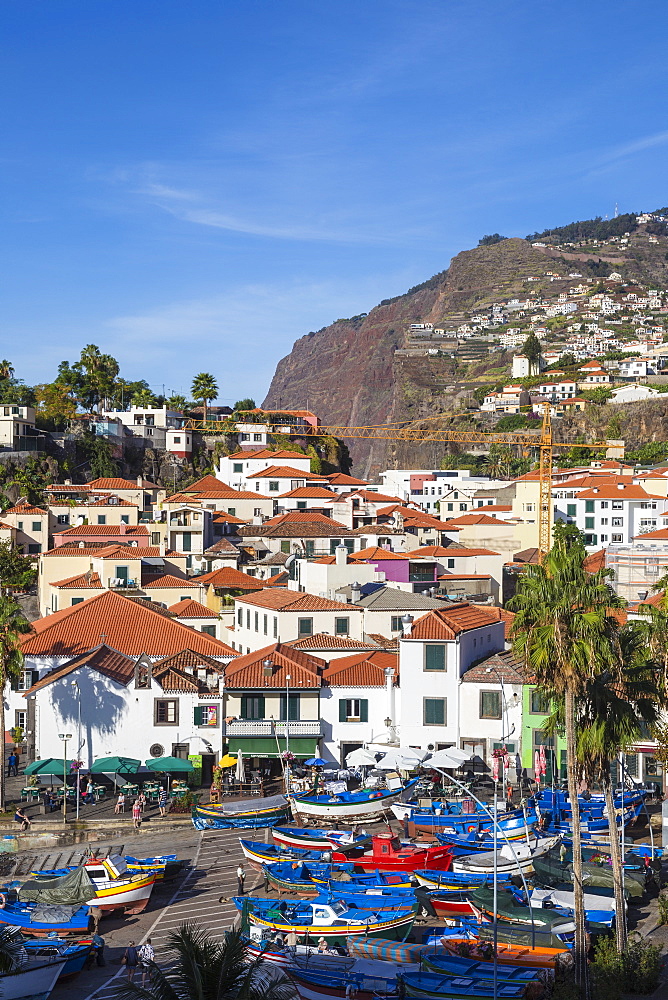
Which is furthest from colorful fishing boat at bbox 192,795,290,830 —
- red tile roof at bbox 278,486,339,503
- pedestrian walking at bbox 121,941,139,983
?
red tile roof at bbox 278,486,339,503

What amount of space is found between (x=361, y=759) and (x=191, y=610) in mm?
20443

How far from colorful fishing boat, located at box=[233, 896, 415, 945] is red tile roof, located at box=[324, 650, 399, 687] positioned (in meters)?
14.1

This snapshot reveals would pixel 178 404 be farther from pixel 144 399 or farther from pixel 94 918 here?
pixel 94 918

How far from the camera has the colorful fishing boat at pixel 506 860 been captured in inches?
1203

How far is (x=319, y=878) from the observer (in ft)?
98.6

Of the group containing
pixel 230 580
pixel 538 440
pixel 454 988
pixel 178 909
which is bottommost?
pixel 178 909

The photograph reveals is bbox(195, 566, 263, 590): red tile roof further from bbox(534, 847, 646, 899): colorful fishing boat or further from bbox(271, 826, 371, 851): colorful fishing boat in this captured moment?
bbox(534, 847, 646, 899): colorful fishing boat

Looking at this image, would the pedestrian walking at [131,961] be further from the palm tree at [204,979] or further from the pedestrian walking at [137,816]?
the palm tree at [204,979]

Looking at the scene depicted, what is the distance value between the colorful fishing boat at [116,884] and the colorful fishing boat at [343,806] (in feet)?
21.8

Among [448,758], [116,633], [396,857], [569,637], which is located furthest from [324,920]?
[116,633]

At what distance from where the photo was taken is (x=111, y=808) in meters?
37.5

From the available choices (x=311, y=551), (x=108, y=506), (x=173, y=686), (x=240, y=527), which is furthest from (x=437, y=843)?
(x=108, y=506)

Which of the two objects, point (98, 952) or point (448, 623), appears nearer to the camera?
point (98, 952)

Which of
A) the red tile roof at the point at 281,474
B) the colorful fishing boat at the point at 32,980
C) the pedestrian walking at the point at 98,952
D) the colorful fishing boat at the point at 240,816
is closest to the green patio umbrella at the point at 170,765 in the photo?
the colorful fishing boat at the point at 240,816
